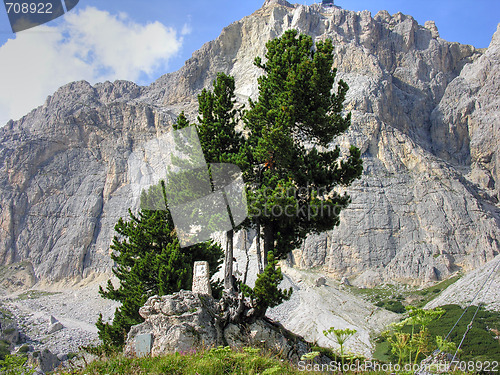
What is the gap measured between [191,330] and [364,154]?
8070 cm

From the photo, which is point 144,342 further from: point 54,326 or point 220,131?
point 54,326

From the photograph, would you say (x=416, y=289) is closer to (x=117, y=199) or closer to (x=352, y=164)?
(x=352, y=164)

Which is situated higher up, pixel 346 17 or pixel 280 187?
pixel 346 17

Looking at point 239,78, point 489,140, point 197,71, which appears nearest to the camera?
point 489,140

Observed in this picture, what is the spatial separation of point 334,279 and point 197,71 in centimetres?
8555

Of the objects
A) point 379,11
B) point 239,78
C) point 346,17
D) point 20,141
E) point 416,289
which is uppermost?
point 379,11

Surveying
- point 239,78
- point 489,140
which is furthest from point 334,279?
point 239,78

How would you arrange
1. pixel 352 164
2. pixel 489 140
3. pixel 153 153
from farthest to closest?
1. pixel 153 153
2. pixel 489 140
3. pixel 352 164

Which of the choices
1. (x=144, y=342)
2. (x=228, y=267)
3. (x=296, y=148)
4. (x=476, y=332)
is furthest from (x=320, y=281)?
(x=144, y=342)

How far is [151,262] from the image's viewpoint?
17781mm

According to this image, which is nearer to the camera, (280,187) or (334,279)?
(280,187)

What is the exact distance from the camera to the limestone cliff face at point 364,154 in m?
74.8

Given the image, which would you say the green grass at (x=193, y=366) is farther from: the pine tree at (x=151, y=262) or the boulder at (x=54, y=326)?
the boulder at (x=54, y=326)

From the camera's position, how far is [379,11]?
13288cm
